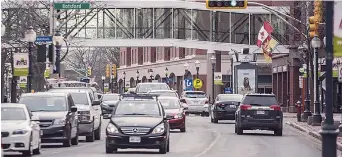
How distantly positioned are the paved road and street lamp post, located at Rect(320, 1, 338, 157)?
9.70 m

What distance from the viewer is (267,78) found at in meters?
99.2

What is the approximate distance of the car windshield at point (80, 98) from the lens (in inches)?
1323

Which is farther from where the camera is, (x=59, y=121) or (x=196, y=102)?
(x=196, y=102)

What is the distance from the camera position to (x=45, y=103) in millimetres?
29812

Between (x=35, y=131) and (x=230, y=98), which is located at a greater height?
(x=230, y=98)

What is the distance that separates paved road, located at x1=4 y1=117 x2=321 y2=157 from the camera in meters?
26.8

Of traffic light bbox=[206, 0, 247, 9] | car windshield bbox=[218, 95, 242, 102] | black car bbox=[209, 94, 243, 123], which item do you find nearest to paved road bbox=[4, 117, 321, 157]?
traffic light bbox=[206, 0, 247, 9]

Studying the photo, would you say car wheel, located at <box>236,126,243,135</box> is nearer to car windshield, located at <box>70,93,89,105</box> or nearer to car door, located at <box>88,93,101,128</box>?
car door, located at <box>88,93,101,128</box>

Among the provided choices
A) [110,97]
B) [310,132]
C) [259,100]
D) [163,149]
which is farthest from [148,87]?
[163,149]

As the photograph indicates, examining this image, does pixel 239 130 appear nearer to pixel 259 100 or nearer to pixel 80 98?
pixel 259 100

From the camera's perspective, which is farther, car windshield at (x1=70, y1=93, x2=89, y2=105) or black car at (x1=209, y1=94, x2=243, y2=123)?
black car at (x1=209, y1=94, x2=243, y2=123)

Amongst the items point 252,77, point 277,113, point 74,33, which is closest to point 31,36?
point 277,113

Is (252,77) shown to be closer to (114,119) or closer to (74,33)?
(74,33)

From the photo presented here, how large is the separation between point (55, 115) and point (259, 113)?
1220cm
